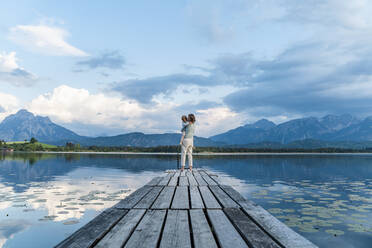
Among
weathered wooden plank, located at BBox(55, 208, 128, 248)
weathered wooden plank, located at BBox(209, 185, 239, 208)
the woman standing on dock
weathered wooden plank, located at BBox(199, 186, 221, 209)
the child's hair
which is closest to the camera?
weathered wooden plank, located at BBox(55, 208, 128, 248)

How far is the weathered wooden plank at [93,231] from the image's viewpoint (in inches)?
171

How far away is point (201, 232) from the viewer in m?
5.00

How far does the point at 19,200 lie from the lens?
1747 centimetres

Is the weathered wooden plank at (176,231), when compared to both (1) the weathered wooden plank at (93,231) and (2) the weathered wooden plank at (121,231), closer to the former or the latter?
(2) the weathered wooden plank at (121,231)

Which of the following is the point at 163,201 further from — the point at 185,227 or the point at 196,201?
the point at 185,227

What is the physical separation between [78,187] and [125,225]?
1963 cm

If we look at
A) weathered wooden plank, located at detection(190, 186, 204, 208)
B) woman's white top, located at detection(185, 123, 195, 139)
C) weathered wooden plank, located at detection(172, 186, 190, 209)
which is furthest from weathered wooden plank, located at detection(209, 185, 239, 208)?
woman's white top, located at detection(185, 123, 195, 139)

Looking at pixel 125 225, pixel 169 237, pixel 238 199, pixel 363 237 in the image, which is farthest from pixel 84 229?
pixel 363 237

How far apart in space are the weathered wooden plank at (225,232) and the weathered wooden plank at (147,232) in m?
1.05

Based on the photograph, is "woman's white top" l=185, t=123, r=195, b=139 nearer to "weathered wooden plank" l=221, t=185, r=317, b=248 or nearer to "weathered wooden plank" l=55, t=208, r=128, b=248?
"weathered wooden plank" l=221, t=185, r=317, b=248

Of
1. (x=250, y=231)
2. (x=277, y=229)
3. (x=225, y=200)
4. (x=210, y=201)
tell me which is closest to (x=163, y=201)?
(x=210, y=201)

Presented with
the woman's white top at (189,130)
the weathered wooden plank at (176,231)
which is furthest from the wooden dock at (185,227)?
the woman's white top at (189,130)

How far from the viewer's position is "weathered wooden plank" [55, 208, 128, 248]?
171 inches

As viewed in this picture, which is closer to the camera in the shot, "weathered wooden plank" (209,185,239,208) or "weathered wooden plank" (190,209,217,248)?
"weathered wooden plank" (190,209,217,248)
